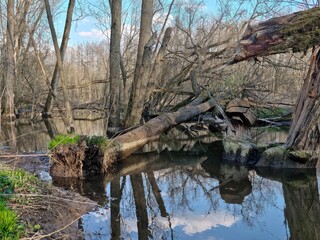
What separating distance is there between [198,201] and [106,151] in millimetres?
2383

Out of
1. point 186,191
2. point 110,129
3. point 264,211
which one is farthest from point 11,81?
point 264,211

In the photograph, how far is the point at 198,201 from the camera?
5.80 metres

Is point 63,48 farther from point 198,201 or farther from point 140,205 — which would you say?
point 198,201

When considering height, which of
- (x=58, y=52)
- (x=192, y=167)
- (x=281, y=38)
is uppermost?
(x=58, y=52)

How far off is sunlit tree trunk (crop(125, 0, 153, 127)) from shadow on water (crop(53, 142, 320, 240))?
224 centimetres

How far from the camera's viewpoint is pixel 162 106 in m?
16.7

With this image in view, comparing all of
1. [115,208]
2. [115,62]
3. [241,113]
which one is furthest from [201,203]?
[115,62]

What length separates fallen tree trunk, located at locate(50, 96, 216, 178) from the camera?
671 cm

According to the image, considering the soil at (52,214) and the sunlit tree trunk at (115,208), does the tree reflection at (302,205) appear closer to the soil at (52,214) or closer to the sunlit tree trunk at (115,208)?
the sunlit tree trunk at (115,208)

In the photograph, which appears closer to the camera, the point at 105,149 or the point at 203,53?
the point at 105,149

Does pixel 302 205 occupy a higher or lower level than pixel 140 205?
lower

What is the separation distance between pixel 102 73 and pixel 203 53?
16472 millimetres

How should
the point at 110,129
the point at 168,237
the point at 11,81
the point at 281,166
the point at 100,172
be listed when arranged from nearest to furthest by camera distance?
the point at 168,237 < the point at 100,172 < the point at 281,166 < the point at 110,129 < the point at 11,81

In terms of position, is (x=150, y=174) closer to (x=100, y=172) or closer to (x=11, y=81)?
(x=100, y=172)
